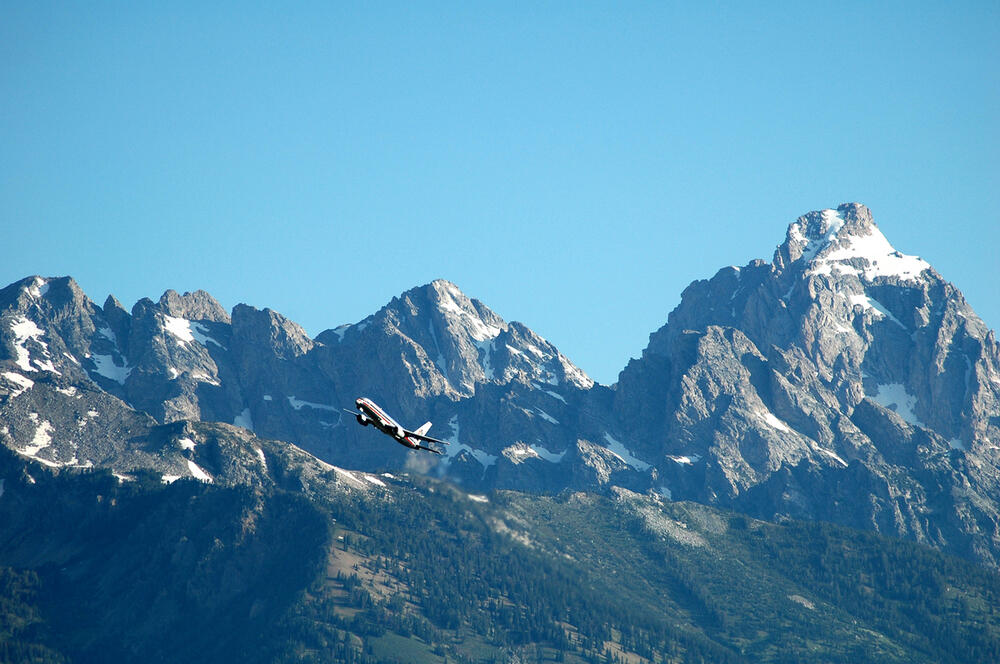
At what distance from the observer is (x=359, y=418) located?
14825 centimetres

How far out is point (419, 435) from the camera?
155000 millimetres

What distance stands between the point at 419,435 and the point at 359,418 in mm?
9295
